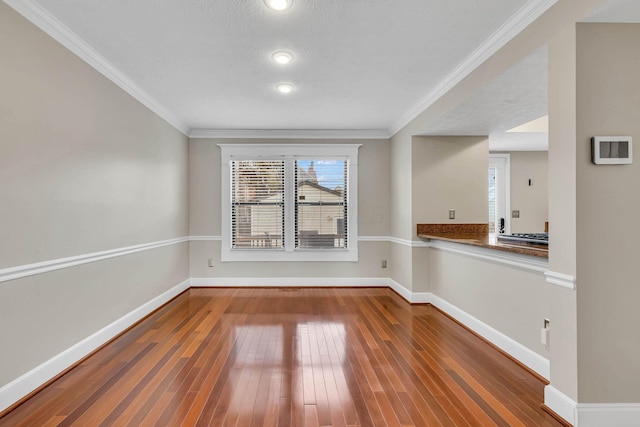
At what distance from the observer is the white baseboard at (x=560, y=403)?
1.88 m

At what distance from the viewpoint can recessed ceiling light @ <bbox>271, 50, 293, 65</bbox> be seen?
9.00 feet

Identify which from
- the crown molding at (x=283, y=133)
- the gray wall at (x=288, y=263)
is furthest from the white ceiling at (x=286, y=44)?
the gray wall at (x=288, y=263)

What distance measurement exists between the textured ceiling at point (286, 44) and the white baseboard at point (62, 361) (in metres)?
2.46

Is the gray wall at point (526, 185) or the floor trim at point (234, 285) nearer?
the floor trim at point (234, 285)

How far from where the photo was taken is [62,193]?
2484mm

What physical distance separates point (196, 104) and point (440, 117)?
2939mm

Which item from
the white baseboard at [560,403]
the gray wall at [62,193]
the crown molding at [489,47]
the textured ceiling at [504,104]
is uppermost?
the crown molding at [489,47]

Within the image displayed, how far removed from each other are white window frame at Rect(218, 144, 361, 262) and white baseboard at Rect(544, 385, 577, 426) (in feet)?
11.5

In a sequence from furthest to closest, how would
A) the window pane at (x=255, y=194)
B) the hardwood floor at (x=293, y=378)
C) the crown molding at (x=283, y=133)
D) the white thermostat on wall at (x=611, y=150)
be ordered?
the window pane at (x=255, y=194), the crown molding at (x=283, y=133), the hardwood floor at (x=293, y=378), the white thermostat on wall at (x=611, y=150)

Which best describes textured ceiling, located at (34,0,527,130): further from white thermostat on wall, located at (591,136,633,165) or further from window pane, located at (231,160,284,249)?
window pane, located at (231,160,284,249)

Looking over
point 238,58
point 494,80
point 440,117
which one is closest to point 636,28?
→ point 494,80

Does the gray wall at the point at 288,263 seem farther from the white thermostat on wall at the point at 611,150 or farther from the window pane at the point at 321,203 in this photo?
the white thermostat on wall at the point at 611,150

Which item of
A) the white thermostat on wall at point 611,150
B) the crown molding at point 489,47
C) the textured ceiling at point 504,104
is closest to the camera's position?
the white thermostat on wall at point 611,150

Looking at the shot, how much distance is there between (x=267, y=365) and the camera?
104 inches
